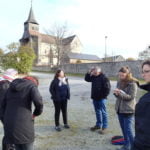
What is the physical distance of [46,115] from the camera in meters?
6.26

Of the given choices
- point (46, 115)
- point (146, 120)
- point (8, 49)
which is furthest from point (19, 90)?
point (8, 49)

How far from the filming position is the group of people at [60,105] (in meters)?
1.71

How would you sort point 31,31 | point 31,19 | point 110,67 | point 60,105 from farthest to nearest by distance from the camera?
point 31,19 < point 31,31 < point 110,67 < point 60,105

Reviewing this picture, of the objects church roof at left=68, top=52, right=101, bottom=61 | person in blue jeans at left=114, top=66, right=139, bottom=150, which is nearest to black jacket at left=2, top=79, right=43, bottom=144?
person in blue jeans at left=114, top=66, right=139, bottom=150

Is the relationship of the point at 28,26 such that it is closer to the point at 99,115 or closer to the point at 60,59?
the point at 60,59

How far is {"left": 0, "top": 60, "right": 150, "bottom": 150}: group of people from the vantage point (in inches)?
67.4

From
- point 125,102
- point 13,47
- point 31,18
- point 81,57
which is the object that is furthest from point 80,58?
point 125,102

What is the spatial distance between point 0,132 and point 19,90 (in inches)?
112

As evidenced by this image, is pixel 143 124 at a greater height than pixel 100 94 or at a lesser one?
greater

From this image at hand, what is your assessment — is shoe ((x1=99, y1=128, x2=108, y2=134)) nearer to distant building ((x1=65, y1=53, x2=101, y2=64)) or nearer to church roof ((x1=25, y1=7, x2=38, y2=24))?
distant building ((x1=65, y1=53, x2=101, y2=64))

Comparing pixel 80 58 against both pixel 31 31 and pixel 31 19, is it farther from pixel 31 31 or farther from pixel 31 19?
pixel 31 19

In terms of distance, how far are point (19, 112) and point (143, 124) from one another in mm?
1691

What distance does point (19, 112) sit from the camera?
2420 mm

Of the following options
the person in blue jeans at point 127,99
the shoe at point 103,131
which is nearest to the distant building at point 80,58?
the shoe at point 103,131
